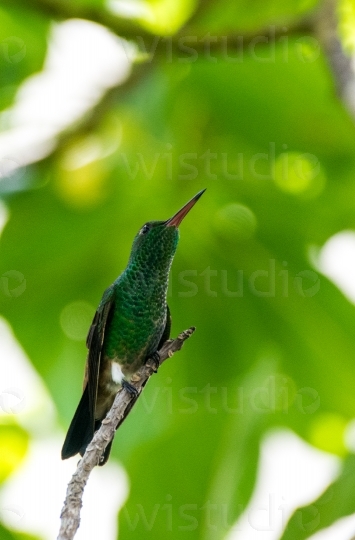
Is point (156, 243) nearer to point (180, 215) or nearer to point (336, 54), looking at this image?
point (180, 215)

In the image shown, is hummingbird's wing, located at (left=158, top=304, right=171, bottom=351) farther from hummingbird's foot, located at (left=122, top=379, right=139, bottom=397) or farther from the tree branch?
the tree branch

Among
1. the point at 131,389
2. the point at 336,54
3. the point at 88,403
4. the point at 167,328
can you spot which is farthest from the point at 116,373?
the point at 336,54

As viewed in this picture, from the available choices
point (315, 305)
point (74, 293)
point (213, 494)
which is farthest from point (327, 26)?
point (213, 494)

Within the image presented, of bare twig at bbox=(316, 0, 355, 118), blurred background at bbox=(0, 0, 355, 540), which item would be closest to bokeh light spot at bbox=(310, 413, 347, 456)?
blurred background at bbox=(0, 0, 355, 540)

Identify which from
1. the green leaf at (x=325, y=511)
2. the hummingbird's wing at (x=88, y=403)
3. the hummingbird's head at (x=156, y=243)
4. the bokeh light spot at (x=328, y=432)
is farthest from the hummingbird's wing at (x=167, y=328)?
the green leaf at (x=325, y=511)

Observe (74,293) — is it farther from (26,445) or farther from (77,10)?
(77,10)

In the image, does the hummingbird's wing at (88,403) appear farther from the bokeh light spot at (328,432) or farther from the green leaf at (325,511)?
the green leaf at (325,511)
